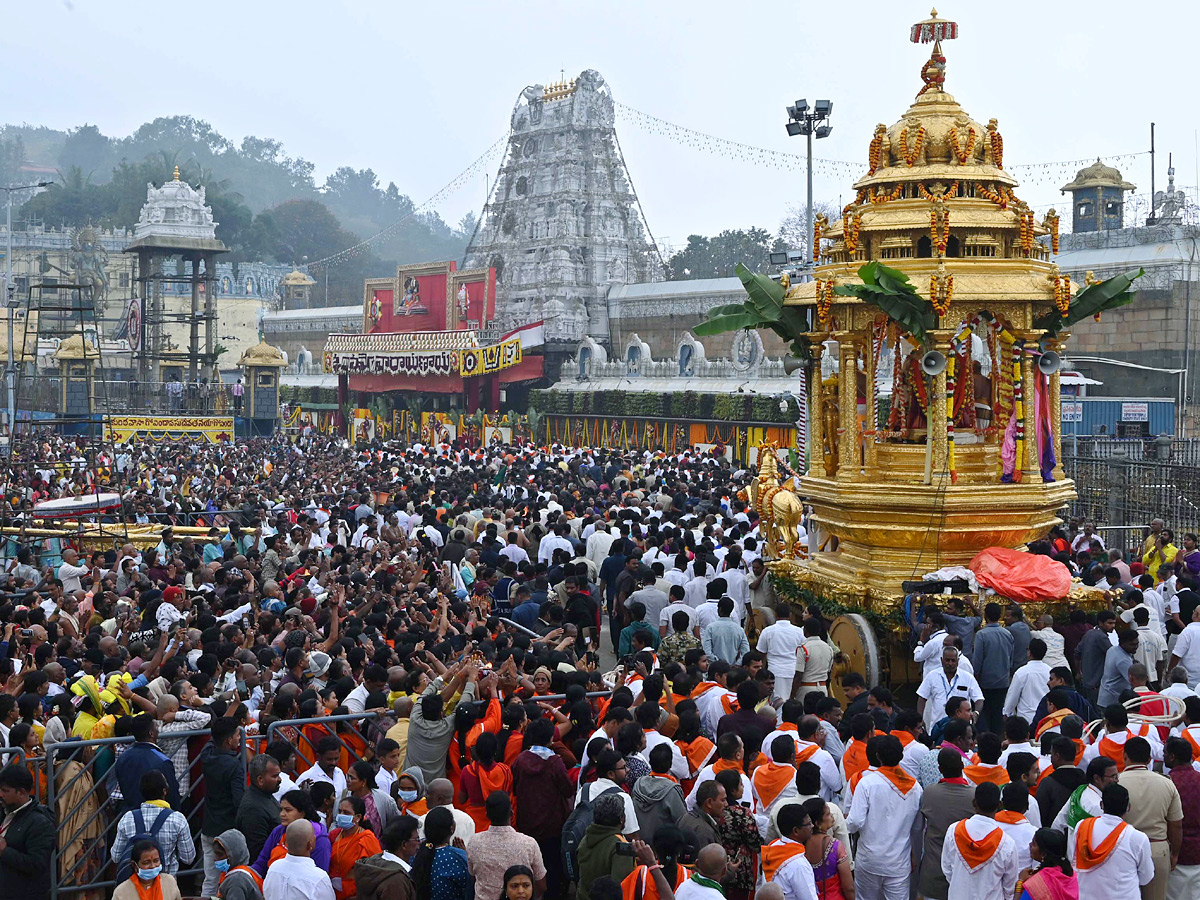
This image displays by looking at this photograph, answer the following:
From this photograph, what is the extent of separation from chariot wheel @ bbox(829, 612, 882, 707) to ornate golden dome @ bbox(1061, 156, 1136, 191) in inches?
1249

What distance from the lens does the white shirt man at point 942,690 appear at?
8.84m

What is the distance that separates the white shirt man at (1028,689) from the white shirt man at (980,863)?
2.98m

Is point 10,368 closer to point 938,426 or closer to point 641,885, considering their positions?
point 938,426

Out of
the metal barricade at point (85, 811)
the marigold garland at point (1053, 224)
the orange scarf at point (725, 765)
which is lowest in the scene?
the metal barricade at point (85, 811)

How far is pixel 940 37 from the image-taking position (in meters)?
13.2

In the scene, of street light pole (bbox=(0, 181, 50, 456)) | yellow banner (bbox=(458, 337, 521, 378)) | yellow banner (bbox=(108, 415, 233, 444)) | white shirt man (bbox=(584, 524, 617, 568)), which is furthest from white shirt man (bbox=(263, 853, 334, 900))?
yellow banner (bbox=(458, 337, 521, 378))

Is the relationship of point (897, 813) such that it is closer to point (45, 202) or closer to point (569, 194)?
point (569, 194)

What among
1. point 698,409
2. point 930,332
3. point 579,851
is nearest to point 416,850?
point 579,851

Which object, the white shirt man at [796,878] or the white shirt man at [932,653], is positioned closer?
the white shirt man at [796,878]

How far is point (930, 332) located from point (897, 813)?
19.2ft

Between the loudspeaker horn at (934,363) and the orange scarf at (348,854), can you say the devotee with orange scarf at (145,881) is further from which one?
the loudspeaker horn at (934,363)

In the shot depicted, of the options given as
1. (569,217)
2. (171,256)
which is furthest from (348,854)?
(171,256)

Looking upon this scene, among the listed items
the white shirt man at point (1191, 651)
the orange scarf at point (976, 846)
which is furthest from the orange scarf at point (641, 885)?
the white shirt man at point (1191, 651)

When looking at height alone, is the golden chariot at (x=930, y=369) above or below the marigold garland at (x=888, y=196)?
below
